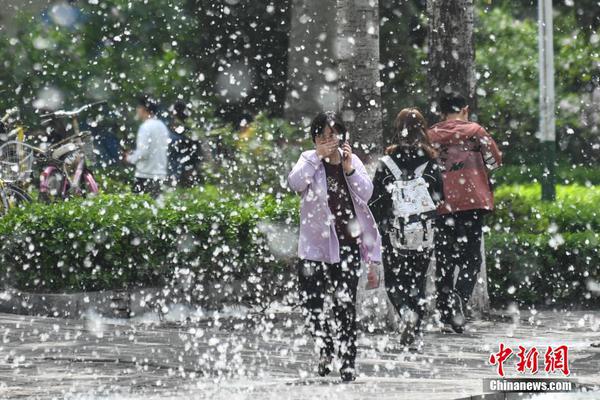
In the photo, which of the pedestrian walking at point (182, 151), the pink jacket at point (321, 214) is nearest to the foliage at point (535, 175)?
the pedestrian walking at point (182, 151)

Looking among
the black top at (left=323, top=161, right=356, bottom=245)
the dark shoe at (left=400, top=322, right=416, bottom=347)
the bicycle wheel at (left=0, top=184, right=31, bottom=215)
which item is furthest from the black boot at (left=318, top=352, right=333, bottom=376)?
the bicycle wheel at (left=0, top=184, right=31, bottom=215)

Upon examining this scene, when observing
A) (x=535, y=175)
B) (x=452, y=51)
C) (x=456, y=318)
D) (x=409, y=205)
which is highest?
(x=535, y=175)

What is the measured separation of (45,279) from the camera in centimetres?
1189

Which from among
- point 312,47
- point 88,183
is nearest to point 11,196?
point 88,183

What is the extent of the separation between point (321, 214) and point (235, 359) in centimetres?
130

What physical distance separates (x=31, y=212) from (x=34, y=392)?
15.4 feet

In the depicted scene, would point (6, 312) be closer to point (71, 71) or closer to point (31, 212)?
point (31, 212)

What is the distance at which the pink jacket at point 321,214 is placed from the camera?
28.6 ft

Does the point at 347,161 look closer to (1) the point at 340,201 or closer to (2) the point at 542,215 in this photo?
(1) the point at 340,201

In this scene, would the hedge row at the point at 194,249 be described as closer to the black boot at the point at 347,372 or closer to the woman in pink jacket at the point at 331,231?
the woman in pink jacket at the point at 331,231

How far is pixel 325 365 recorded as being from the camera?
867 cm

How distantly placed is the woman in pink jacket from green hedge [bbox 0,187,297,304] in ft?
11.1

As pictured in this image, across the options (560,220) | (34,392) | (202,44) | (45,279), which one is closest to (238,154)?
(560,220)

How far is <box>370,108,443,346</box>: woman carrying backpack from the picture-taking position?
1033 cm
